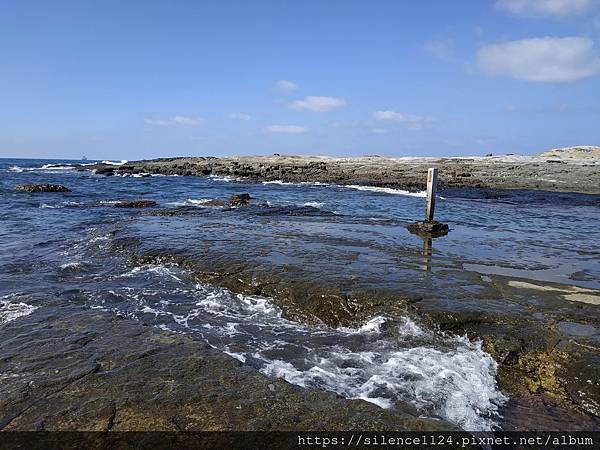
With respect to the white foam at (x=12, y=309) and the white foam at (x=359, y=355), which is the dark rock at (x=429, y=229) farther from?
the white foam at (x=12, y=309)

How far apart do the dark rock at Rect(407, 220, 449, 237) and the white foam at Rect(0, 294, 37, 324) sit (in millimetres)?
12613

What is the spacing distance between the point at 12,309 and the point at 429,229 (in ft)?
43.6

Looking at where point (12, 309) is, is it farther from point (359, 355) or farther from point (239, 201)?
point (239, 201)

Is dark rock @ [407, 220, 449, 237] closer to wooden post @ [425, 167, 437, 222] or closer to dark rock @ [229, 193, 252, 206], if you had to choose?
wooden post @ [425, 167, 437, 222]

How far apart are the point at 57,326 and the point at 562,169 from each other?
53.6 m

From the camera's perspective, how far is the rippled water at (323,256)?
5559 millimetres

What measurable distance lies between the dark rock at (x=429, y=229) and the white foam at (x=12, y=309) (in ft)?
41.4

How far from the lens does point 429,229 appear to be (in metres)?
15.5

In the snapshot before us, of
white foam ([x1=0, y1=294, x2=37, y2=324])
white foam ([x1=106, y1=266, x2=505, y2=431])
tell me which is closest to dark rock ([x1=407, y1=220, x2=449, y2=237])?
white foam ([x1=106, y1=266, x2=505, y2=431])

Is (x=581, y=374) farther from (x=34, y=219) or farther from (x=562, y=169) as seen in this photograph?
(x=562, y=169)

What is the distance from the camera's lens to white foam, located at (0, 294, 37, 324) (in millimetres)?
7223

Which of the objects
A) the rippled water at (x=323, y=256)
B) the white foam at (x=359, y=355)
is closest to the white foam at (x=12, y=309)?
the rippled water at (x=323, y=256)

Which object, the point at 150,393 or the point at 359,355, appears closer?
the point at 150,393

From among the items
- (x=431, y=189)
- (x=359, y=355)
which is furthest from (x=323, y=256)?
(x=431, y=189)
